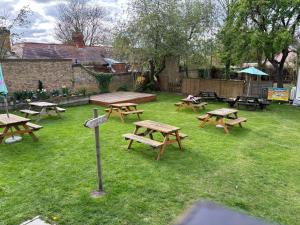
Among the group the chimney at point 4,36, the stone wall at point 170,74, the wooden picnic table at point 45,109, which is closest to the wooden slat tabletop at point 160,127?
the wooden picnic table at point 45,109

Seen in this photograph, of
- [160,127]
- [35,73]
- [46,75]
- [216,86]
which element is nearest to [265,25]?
[216,86]

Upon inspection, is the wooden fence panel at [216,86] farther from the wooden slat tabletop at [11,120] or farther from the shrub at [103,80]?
the wooden slat tabletop at [11,120]

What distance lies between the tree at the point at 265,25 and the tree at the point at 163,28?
232cm

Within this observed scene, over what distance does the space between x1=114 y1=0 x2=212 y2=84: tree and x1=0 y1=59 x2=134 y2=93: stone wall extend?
2.71 meters

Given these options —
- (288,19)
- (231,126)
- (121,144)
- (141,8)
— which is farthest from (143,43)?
(121,144)

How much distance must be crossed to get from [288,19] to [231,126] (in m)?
7.13

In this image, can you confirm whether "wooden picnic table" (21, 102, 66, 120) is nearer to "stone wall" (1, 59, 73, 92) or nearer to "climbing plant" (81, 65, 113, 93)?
"stone wall" (1, 59, 73, 92)

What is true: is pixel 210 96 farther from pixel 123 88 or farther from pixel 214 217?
pixel 214 217

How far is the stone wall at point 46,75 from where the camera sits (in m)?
12.7

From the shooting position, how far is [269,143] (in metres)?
7.11

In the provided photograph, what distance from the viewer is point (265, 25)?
513 inches

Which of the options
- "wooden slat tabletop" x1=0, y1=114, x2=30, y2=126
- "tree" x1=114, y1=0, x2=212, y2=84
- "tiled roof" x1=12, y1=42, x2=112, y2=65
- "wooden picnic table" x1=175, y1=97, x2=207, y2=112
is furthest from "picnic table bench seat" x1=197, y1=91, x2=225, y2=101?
"wooden slat tabletop" x1=0, y1=114, x2=30, y2=126

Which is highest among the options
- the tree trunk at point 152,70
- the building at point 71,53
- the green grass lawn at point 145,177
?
the building at point 71,53

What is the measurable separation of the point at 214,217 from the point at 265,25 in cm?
1371
